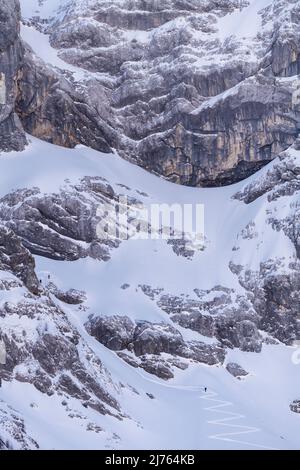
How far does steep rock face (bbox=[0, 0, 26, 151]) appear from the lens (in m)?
117

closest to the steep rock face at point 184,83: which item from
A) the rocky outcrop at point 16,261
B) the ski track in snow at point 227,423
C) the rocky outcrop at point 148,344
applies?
the rocky outcrop at point 148,344

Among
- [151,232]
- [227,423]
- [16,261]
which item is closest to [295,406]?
[227,423]

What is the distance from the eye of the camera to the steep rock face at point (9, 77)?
11719 cm

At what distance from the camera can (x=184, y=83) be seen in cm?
12862

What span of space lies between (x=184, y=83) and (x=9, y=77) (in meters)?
24.6

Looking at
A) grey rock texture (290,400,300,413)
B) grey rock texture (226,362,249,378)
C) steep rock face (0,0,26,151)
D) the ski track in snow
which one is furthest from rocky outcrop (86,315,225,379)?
steep rock face (0,0,26,151)

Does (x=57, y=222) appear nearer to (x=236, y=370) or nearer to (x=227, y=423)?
(x=236, y=370)

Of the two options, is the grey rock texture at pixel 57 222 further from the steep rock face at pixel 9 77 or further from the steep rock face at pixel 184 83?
the steep rock face at pixel 184 83

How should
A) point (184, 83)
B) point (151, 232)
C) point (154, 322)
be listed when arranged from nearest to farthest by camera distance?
point (154, 322)
point (151, 232)
point (184, 83)

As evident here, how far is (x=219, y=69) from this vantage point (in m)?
129
